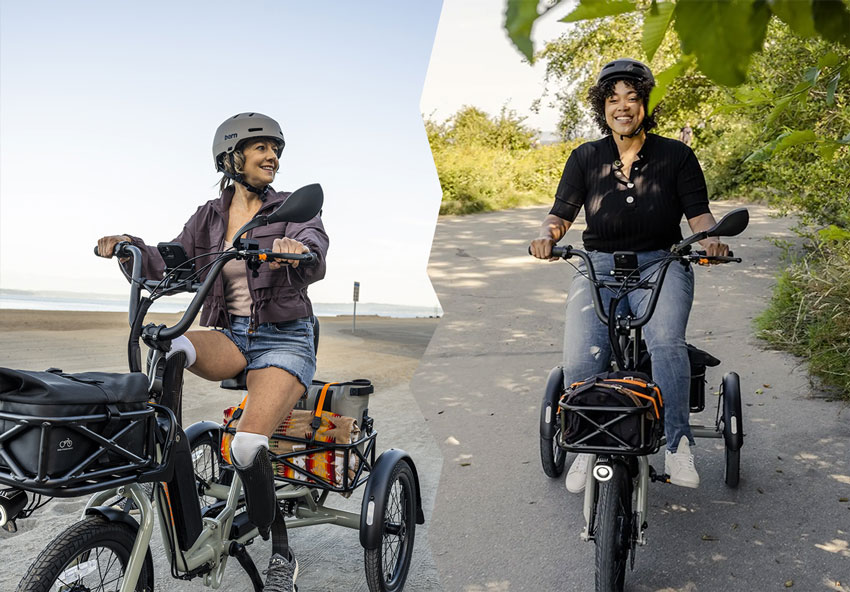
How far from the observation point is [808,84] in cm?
204

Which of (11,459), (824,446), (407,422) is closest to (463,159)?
(407,422)

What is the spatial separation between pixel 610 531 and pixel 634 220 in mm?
1463

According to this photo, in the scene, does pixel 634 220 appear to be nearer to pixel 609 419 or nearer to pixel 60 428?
pixel 609 419

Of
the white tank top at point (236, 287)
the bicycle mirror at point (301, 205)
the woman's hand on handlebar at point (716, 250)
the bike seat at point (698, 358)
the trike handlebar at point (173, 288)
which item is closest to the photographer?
the bicycle mirror at point (301, 205)

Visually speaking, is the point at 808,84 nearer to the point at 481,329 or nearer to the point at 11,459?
the point at 11,459

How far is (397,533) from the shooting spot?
3266 millimetres

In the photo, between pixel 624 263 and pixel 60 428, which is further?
pixel 624 263

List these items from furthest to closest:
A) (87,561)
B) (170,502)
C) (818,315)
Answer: (818,315) → (170,502) → (87,561)

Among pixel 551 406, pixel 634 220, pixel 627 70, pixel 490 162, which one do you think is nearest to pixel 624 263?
pixel 634 220

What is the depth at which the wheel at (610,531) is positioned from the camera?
287 centimetres

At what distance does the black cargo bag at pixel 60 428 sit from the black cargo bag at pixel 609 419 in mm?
1486

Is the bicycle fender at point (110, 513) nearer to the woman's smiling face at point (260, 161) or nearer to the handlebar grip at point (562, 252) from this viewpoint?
the woman's smiling face at point (260, 161)

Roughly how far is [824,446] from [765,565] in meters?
1.55

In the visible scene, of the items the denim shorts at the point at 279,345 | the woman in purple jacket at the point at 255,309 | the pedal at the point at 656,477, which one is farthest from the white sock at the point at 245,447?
the pedal at the point at 656,477
